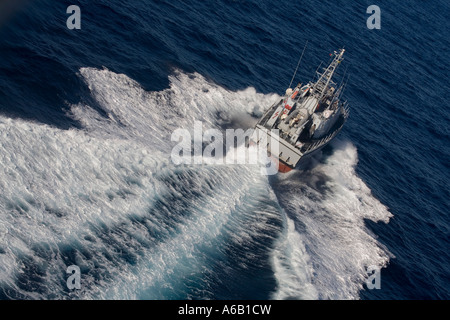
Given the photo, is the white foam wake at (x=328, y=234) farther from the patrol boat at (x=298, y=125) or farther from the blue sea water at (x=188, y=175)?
the patrol boat at (x=298, y=125)

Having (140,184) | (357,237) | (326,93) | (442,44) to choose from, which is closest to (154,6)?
(326,93)

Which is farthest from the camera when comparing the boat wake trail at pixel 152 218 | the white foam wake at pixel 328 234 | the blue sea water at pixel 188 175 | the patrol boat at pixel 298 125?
the patrol boat at pixel 298 125

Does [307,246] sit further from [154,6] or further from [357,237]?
[154,6]

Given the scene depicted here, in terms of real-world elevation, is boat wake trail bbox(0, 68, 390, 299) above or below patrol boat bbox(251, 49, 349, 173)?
below

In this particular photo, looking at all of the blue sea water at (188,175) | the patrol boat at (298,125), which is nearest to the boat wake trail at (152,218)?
the blue sea water at (188,175)

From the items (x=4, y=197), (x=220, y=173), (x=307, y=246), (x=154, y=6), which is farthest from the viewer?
(x=154, y=6)

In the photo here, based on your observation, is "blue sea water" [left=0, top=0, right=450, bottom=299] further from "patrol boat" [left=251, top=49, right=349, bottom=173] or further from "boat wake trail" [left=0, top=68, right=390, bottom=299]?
"patrol boat" [left=251, top=49, right=349, bottom=173]

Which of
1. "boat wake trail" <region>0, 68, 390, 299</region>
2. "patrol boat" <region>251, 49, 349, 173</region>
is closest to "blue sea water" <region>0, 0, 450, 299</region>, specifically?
"boat wake trail" <region>0, 68, 390, 299</region>
